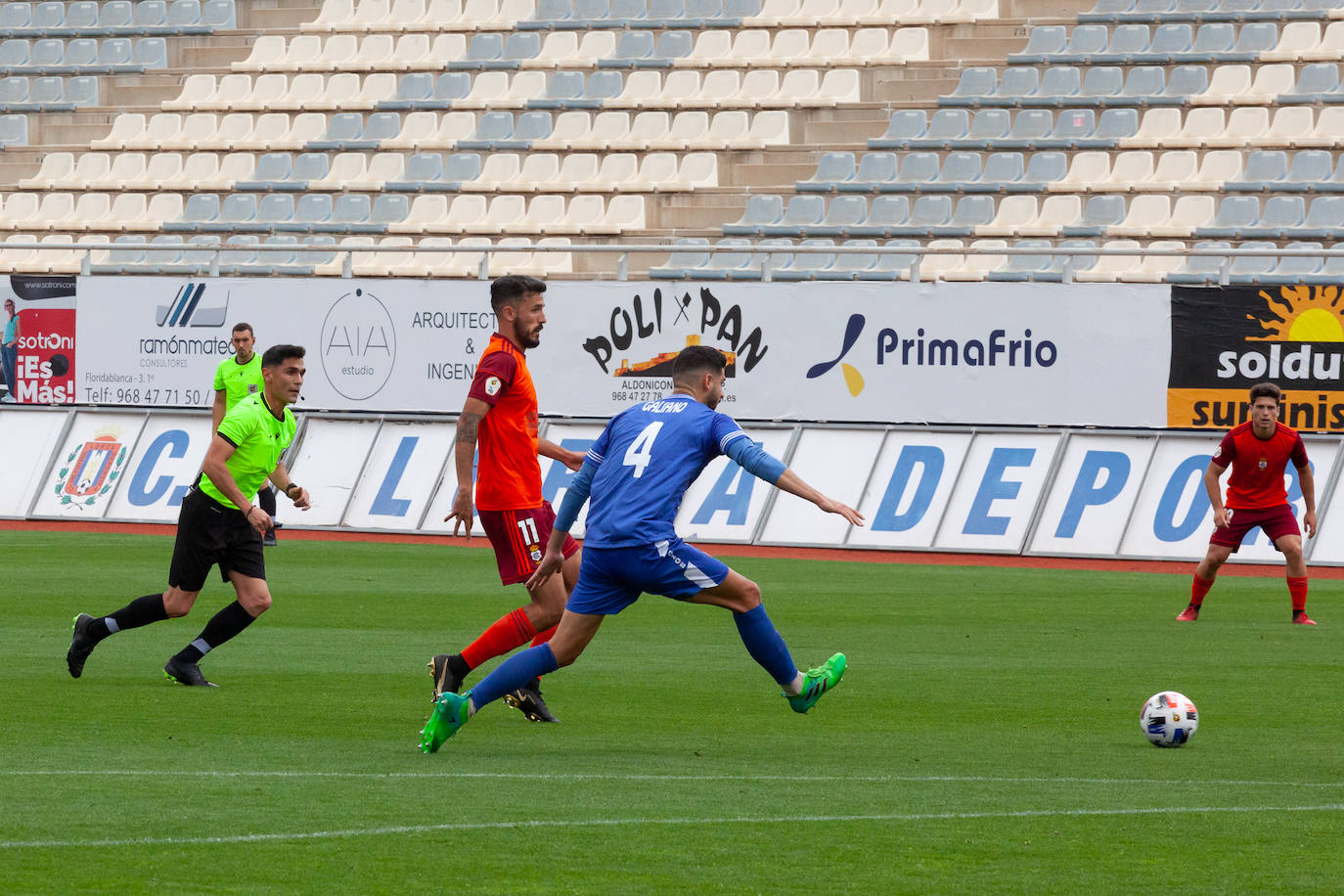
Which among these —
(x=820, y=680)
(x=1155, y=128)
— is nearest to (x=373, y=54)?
(x=1155, y=128)

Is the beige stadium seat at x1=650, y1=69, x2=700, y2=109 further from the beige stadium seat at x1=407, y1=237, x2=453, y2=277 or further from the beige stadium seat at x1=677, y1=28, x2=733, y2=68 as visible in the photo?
the beige stadium seat at x1=407, y1=237, x2=453, y2=277

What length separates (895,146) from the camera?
30031 mm

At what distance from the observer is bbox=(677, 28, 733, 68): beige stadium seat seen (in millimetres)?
33312

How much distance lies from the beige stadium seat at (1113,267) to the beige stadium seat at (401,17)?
14.8 meters

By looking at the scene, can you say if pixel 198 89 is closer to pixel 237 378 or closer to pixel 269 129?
pixel 269 129

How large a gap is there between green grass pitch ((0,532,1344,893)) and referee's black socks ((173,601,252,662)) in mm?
263

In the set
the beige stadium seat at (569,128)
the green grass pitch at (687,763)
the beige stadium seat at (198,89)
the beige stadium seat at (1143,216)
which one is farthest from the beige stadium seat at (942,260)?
the beige stadium seat at (198,89)

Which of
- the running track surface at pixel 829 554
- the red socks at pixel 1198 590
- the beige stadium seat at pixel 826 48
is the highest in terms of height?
the beige stadium seat at pixel 826 48

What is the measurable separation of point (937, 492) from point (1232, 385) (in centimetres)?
348

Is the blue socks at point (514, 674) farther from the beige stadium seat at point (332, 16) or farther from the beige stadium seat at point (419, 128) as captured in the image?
the beige stadium seat at point (332, 16)

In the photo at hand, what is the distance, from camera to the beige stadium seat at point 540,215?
30703 mm

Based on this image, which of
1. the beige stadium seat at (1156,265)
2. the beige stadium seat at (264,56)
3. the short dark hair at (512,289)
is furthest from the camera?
the beige stadium seat at (264,56)

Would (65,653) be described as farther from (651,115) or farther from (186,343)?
(651,115)

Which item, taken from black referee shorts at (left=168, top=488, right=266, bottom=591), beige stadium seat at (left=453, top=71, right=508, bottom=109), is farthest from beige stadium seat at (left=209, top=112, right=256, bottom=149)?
black referee shorts at (left=168, top=488, right=266, bottom=591)
